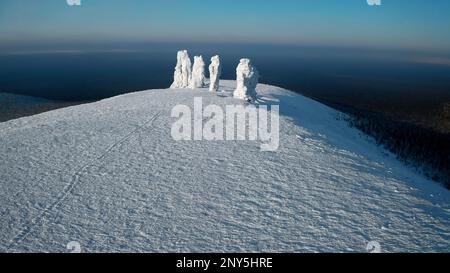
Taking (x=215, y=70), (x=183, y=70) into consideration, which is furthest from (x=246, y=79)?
A: (x=183, y=70)

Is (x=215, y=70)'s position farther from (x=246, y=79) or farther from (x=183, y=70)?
(x=183, y=70)

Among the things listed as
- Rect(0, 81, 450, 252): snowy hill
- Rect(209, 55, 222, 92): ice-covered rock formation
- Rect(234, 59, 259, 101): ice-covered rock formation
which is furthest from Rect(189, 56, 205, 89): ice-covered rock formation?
Rect(0, 81, 450, 252): snowy hill

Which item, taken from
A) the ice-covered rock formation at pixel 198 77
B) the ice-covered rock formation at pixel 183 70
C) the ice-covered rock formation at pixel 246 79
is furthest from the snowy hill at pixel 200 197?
the ice-covered rock formation at pixel 183 70

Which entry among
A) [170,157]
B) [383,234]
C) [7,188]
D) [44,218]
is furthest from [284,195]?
[7,188]

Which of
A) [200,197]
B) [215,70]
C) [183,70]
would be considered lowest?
[200,197]

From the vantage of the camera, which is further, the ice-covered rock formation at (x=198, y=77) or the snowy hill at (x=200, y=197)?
the ice-covered rock formation at (x=198, y=77)

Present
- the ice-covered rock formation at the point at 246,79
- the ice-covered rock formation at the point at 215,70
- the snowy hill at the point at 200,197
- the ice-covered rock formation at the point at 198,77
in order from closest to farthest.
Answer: the snowy hill at the point at 200,197 < the ice-covered rock formation at the point at 246,79 < the ice-covered rock formation at the point at 215,70 < the ice-covered rock formation at the point at 198,77

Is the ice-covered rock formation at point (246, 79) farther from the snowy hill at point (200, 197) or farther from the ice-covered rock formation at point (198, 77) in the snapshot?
the ice-covered rock formation at point (198, 77)
